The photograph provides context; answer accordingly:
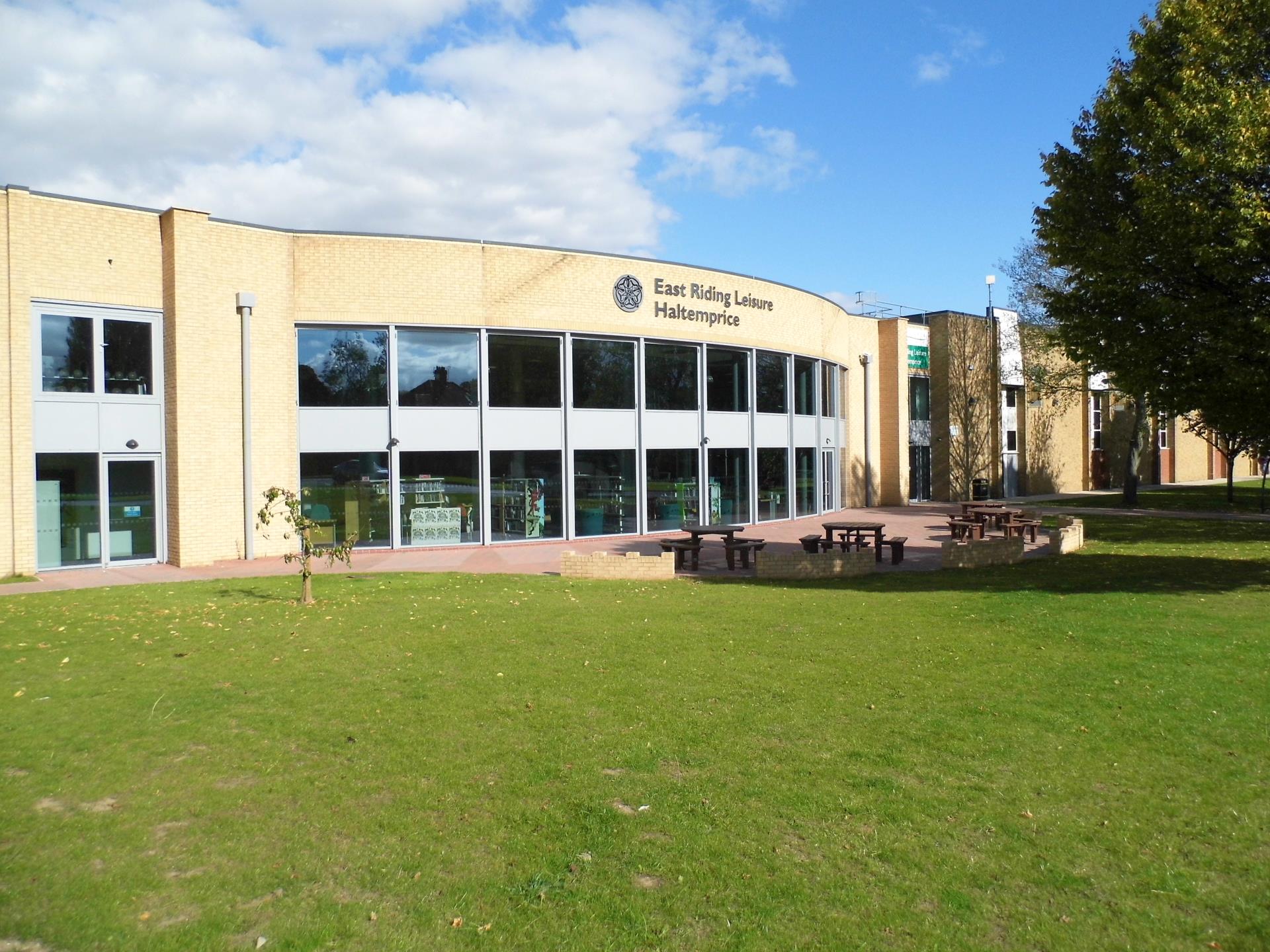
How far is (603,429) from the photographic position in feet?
77.4

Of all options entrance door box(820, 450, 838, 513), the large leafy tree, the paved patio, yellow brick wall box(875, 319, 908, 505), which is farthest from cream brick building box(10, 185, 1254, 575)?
the large leafy tree

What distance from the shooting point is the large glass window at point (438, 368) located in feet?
69.8

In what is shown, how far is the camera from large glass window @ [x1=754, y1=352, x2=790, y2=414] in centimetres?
2742

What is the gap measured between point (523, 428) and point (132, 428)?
829cm

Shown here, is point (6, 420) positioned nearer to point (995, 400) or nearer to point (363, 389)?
point (363, 389)

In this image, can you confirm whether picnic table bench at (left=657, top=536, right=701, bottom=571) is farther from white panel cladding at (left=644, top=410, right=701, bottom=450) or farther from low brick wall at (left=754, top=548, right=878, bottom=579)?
white panel cladding at (left=644, top=410, right=701, bottom=450)

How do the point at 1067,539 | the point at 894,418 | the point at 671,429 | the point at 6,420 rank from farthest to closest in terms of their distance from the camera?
the point at 894,418 → the point at 671,429 → the point at 1067,539 → the point at 6,420

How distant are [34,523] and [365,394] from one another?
6.84 metres

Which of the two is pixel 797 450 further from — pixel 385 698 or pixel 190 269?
pixel 385 698

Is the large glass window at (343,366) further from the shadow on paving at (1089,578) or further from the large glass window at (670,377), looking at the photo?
the shadow on paving at (1089,578)

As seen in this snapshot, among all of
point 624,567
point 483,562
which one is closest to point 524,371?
point 483,562

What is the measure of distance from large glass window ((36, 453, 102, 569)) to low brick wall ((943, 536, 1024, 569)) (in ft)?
53.6

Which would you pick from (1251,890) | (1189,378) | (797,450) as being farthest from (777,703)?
(797,450)

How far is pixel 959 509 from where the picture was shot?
3341cm
